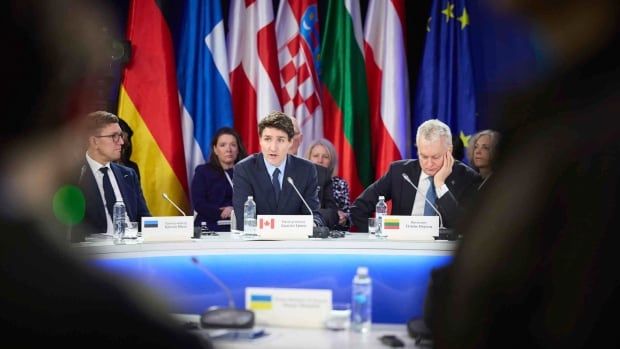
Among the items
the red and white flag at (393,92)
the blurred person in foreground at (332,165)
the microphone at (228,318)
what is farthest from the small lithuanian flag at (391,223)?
the red and white flag at (393,92)

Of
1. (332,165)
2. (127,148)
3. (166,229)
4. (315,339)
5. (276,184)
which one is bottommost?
(315,339)

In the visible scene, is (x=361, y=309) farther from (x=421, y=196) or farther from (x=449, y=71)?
(x=449, y=71)

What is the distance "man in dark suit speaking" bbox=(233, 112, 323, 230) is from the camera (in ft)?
11.8

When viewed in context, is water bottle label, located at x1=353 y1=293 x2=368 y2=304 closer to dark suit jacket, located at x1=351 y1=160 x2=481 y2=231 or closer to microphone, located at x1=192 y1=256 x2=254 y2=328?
microphone, located at x1=192 y1=256 x2=254 y2=328

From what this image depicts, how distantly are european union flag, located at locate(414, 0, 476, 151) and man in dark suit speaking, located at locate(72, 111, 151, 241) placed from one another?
2.54 meters

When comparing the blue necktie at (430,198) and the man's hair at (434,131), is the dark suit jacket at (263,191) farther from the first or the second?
the man's hair at (434,131)

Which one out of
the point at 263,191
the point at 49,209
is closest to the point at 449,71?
the point at 263,191

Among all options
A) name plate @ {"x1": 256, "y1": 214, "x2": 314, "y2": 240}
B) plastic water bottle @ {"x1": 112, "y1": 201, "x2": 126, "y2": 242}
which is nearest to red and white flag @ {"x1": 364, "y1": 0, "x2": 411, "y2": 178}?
name plate @ {"x1": 256, "y1": 214, "x2": 314, "y2": 240}

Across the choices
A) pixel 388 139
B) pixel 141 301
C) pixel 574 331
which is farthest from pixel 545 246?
pixel 388 139

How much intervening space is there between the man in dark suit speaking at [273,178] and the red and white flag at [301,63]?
133 cm

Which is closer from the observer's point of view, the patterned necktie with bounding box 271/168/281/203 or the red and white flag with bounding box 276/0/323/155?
the patterned necktie with bounding box 271/168/281/203

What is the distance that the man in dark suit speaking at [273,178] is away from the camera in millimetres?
3586

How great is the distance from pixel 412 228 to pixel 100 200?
1721 mm

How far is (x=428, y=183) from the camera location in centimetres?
381
